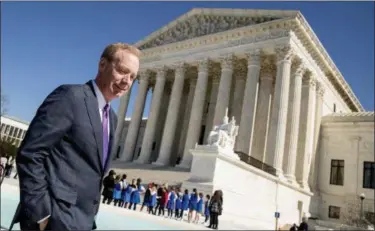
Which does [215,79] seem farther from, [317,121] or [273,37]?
[317,121]

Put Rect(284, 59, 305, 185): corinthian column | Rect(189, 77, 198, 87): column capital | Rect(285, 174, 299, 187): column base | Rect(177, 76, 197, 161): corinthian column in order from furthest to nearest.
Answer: Rect(189, 77, 198, 87): column capital
Rect(177, 76, 197, 161): corinthian column
Rect(284, 59, 305, 185): corinthian column
Rect(285, 174, 299, 187): column base

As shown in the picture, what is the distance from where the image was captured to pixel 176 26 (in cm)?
3716

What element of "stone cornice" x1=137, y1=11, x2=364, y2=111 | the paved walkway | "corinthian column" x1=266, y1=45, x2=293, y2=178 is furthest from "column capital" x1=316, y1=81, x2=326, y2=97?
the paved walkway

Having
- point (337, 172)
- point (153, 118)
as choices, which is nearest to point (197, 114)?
point (153, 118)

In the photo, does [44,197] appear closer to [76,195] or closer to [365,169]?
[76,195]

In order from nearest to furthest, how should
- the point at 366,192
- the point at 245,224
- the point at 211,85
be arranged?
the point at 245,224 < the point at 366,192 < the point at 211,85

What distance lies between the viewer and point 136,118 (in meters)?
36.5

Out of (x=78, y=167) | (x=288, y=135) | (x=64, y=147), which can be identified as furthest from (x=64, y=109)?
(x=288, y=135)

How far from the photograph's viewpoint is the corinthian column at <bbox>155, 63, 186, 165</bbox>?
104ft

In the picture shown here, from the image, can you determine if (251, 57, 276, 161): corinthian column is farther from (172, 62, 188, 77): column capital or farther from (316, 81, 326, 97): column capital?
(172, 62, 188, 77): column capital

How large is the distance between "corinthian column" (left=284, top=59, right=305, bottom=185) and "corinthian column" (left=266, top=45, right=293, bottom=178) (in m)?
1.25

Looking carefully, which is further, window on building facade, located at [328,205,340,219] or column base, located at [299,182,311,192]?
window on building facade, located at [328,205,340,219]

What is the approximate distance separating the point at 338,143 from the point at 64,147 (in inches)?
Answer: 1319

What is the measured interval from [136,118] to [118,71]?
1362 inches
